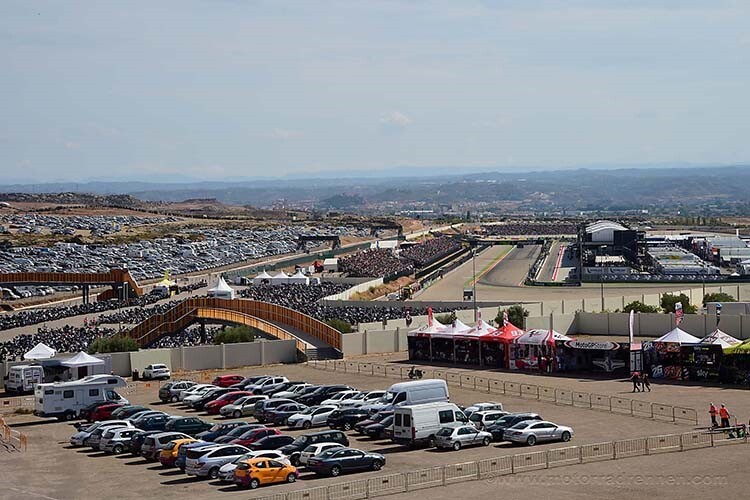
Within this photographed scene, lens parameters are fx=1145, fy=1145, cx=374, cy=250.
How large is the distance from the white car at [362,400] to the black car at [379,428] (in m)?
2.59

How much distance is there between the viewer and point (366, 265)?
10550 cm

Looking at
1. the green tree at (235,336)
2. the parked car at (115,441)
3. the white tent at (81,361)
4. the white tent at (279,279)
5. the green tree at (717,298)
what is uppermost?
the white tent at (81,361)

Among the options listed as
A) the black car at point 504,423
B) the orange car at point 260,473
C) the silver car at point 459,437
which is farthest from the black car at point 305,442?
the black car at point 504,423

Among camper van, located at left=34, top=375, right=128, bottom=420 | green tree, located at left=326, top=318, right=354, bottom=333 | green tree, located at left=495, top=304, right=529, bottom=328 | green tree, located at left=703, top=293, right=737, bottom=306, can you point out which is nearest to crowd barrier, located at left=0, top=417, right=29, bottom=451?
camper van, located at left=34, top=375, right=128, bottom=420

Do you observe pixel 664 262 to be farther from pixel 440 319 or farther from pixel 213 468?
pixel 213 468

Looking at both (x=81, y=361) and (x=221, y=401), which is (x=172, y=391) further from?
(x=81, y=361)

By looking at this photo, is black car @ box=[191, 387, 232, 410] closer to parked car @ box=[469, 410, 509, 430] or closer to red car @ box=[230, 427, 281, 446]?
red car @ box=[230, 427, 281, 446]

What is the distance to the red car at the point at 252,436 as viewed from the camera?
88.4 ft

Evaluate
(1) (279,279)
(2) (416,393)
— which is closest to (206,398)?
(2) (416,393)

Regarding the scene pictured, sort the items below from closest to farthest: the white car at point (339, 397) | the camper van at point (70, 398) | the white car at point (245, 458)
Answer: the white car at point (245, 458), the white car at point (339, 397), the camper van at point (70, 398)

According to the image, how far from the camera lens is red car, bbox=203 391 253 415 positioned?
115 ft

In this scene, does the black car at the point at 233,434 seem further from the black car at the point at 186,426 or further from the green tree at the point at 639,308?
the green tree at the point at 639,308

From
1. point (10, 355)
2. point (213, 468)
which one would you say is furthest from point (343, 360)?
point (213, 468)

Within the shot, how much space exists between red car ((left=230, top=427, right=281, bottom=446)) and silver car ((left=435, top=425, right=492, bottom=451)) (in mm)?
3932
